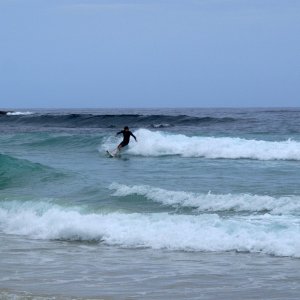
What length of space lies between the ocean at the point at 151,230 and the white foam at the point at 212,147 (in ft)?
5.89

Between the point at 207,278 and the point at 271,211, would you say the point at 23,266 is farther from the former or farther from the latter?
the point at 271,211

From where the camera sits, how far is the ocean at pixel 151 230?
8.69 m

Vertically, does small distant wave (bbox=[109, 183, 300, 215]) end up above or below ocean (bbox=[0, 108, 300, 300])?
above

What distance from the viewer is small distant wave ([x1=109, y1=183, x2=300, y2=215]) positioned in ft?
43.4

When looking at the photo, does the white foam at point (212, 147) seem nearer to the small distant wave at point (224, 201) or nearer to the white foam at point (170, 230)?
the small distant wave at point (224, 201)

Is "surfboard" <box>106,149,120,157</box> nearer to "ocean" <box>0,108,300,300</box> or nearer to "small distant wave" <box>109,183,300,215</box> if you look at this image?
"ocean" <box>0,108,300,300</box>


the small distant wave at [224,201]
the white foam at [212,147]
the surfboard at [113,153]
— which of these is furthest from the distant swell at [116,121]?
the small distant wave at [224,201]

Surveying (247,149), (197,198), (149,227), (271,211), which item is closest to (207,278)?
(149,227)

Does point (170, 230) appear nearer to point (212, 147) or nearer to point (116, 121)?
point (212, 147)

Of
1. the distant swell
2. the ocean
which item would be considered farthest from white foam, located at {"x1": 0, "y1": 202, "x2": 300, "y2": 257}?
the distant swell

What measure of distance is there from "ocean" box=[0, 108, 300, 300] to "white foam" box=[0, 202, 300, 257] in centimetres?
A: 2

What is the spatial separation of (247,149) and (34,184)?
10.4m

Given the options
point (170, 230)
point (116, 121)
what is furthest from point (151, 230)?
point (116, 121)

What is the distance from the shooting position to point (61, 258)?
1053 cm
